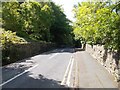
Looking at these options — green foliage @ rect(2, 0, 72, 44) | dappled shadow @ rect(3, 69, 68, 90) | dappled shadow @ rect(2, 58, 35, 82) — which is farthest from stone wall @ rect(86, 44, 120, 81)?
green foliage @ rect(2, 0, 72, 44)

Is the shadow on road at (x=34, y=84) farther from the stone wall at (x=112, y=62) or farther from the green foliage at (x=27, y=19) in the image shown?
the green foliage at (x=27, y=19)

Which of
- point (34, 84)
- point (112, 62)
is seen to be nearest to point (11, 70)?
point (34, 84)

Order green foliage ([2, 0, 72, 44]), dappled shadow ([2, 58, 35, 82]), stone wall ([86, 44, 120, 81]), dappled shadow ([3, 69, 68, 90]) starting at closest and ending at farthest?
dappled shadow ([3, 69, 68, 90]) → stone wall ([86, 44, 120, 81]) → dappled shadow ([2, 58, 35, 82]) → green foliage ([2, 0, 72, 44])

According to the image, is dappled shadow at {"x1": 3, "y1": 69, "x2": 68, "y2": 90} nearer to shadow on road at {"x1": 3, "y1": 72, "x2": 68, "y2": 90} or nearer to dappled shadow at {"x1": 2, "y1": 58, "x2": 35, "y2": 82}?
shadow on road at {"x1": 3, "y1": 72, "x2": 68, "y2": 90}

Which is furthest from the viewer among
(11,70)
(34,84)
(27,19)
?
(27,19)

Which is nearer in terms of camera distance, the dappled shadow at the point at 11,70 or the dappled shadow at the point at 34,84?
the dappled shadow at the point at 34,84

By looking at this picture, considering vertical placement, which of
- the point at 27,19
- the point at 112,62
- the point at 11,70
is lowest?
the point at 11,70

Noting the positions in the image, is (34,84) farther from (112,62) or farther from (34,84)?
(112,62)

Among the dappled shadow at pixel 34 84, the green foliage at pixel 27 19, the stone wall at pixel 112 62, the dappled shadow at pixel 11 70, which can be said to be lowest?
the dappled shadow at pixel 11 70

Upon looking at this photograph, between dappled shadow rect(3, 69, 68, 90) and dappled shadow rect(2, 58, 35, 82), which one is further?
dappled shadow rect(2, 58, 35, 82)

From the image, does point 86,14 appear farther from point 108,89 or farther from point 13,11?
point 108,89

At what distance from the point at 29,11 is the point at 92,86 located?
1541 inches

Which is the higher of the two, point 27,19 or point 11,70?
point 27,19

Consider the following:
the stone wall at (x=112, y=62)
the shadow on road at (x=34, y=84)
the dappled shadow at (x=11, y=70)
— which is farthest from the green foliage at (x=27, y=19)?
the shadow on road at (x=34, y=84)
